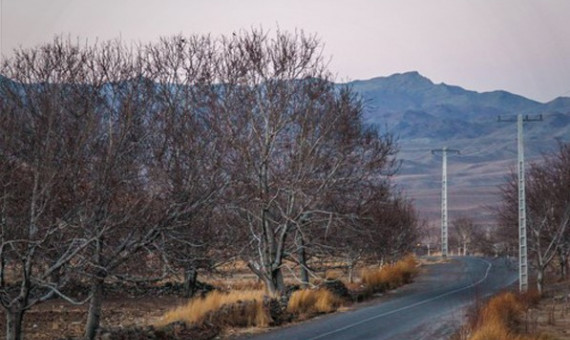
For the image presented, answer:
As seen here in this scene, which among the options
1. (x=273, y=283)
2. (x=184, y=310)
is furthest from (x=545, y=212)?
(x=184, y=310)

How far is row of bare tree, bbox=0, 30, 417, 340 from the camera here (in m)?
15.9

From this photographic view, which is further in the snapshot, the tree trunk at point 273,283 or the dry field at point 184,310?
the tree trunk at point 273,283

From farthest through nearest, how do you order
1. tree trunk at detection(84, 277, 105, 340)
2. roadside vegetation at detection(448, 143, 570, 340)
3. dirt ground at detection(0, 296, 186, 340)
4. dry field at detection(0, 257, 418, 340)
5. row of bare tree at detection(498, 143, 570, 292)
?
row of bare tree at detection(498, 143, 570, 292)
dirt ground at detection(0, 296, 186, 340)
dry field at detection(0, 257, 418, 340)
roadside vegetation at detection(448, 143, 570, 340)
tree trunk at detection(84, 277, 105, 340)

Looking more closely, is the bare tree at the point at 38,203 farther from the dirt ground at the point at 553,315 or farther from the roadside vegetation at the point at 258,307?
the dirt ground at the point at 553,315

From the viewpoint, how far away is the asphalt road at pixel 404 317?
21105mm

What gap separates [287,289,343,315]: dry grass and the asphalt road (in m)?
0.73

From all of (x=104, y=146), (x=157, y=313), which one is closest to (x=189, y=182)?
(x=104, y=146)

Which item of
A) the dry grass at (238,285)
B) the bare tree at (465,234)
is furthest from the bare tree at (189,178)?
the bare tree at (465,234)

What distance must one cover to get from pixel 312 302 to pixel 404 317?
11.4ft

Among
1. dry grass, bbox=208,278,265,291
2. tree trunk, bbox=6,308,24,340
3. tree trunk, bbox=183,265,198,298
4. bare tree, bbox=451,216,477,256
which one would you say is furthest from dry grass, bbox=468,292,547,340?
bare tree, bbox=451,216,477,256

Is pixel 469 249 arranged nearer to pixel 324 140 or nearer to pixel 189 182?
pixel 324 140

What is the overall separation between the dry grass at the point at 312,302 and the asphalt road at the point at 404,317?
0.73m

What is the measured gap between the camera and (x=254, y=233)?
2892 centimetres

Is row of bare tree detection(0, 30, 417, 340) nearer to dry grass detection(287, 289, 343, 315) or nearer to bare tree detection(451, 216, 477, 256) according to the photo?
dry grass detection(287, 289, 343, 315)
